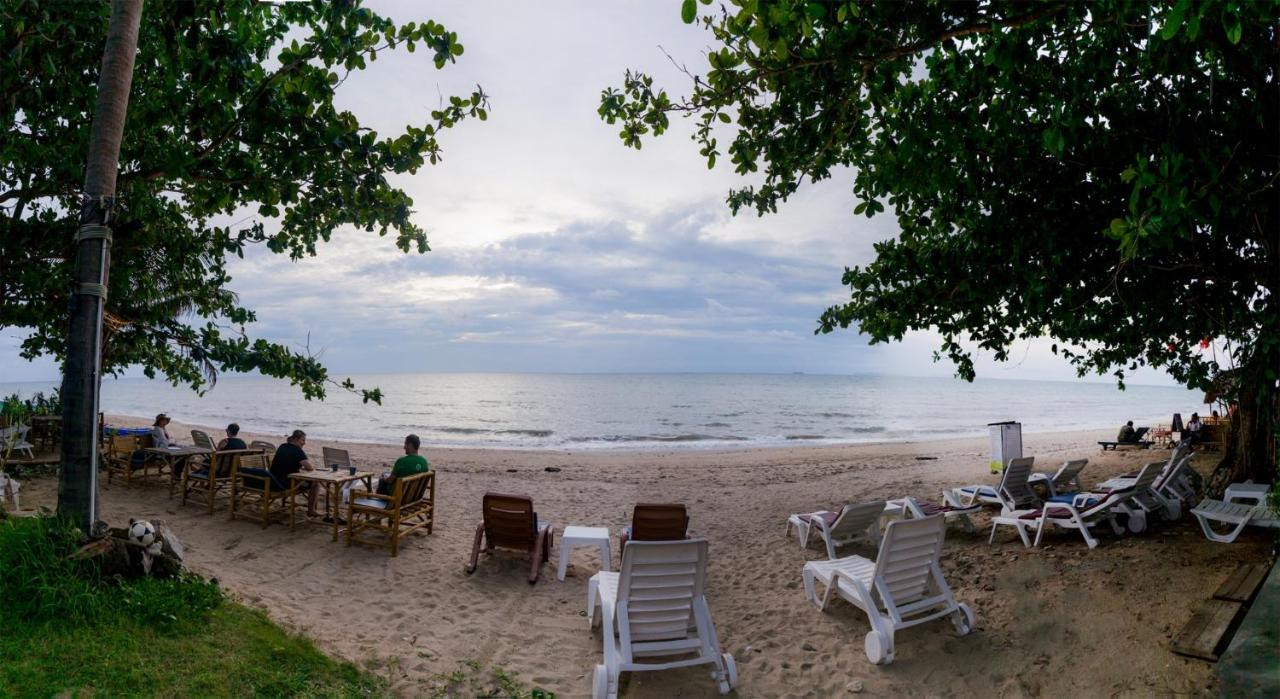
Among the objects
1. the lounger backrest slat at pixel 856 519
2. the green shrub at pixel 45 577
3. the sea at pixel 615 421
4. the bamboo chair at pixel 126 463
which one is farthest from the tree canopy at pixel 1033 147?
the sea at pixel 615 421

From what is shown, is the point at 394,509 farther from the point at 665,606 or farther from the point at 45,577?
the point at 665,606

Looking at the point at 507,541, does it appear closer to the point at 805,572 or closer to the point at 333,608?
the point at 333,608

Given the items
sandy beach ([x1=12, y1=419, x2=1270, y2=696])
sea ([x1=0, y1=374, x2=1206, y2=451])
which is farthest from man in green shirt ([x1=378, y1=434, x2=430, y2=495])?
sea ([x1=0, y1=374, x2=1206, y2=451])

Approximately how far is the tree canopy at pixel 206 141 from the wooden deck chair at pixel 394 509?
2.41m

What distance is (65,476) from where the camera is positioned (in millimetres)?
4211

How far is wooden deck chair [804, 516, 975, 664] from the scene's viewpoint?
15.8ft

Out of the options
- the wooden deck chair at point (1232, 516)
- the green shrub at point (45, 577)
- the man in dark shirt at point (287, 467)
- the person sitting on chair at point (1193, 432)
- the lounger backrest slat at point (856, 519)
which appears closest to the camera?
the green shrub at point (45, 577)

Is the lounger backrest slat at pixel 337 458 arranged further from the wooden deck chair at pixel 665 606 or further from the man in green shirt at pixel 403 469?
the wooden deck chair at pixel 665 606

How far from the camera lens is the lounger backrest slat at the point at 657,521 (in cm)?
689

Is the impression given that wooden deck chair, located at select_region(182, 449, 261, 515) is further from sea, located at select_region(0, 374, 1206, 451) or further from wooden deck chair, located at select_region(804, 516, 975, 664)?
sea, located at select_region(0, 374, 1206, 451)

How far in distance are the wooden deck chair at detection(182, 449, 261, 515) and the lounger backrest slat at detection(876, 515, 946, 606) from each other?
8.37 m

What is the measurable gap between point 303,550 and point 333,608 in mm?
1972

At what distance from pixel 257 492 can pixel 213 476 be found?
30.6 inches

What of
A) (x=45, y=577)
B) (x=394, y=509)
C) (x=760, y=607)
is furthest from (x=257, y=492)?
(x=760, y=607)
